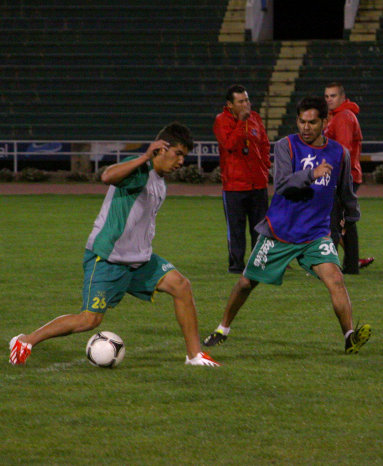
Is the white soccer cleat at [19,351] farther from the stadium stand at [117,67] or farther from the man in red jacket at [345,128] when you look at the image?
the stadium stand at [117,67]

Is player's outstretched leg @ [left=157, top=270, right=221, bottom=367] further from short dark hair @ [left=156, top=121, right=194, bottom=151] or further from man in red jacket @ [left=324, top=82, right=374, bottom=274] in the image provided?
man in red jacket @ [left=324, top=82, right=374, bottom=274]

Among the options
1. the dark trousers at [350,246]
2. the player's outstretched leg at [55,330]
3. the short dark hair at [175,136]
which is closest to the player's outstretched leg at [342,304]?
the short dark hair at [175,136]

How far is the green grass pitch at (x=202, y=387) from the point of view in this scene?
4809mm

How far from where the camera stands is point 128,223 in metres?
6.36

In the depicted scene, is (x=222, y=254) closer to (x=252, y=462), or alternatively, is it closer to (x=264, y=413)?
(x=264, y=413)

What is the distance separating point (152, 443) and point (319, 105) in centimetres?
290

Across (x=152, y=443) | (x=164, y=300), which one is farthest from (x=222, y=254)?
(x=152, y=443)

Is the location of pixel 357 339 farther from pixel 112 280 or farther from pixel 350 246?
pixel 350 246

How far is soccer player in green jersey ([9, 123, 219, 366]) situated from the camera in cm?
621

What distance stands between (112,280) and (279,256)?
4.18ft

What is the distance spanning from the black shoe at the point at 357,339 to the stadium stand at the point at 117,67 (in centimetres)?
2240

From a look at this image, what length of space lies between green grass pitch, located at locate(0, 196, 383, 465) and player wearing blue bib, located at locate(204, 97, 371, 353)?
1.60 feet

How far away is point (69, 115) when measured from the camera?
99.6ft

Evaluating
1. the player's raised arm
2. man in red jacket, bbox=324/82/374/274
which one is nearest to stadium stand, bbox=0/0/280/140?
man in red jacket, bbox=324/82/374/274
